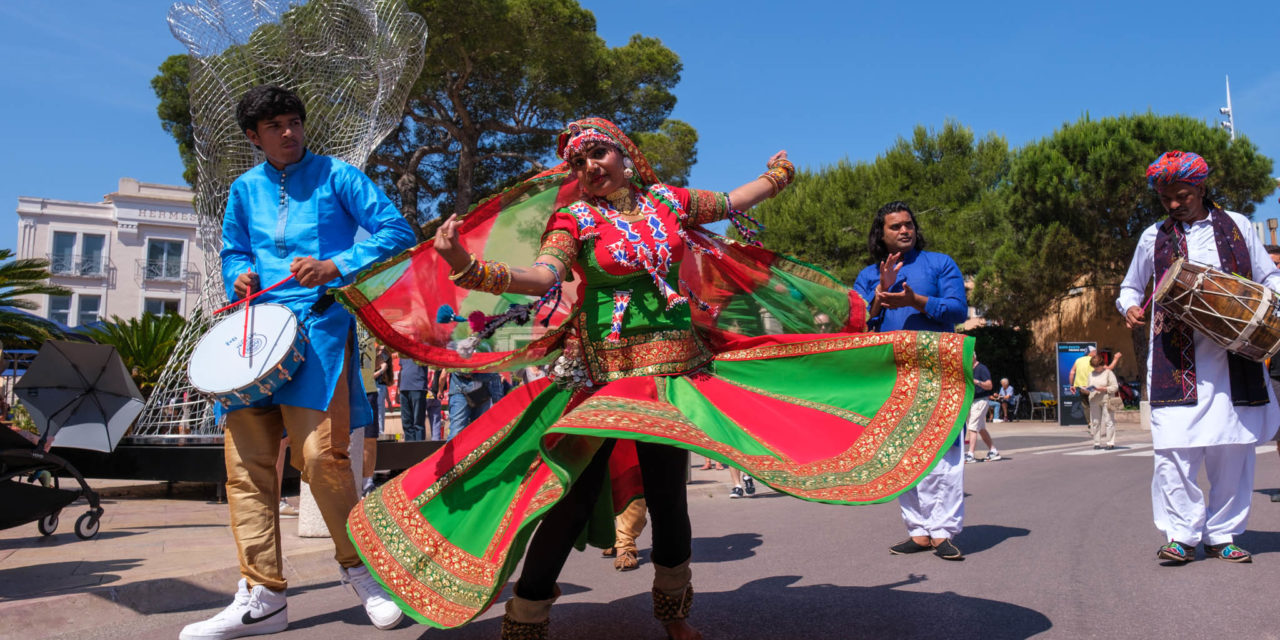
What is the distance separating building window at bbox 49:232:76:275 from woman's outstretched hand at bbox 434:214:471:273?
186 feet

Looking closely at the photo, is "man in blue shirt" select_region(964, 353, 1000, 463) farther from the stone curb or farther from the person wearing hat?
the stone curb

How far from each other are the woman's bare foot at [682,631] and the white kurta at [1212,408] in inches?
114

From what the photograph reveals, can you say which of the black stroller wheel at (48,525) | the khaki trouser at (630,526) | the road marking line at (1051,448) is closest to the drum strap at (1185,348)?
the khaki trouser at (630,526)

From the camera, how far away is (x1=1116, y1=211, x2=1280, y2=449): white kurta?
4.93 metres

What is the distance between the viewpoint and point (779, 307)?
13.4ft

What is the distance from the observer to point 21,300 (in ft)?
51.1

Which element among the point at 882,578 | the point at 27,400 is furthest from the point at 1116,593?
the point at 27,400

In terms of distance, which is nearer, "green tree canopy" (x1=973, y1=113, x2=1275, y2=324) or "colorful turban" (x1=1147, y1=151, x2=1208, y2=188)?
"colorful turban" (x1=1147, y1=151, x2=1208, y2=188)

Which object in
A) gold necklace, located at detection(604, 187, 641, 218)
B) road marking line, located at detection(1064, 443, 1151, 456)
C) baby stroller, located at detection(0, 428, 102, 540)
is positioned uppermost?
gold necklace, located at detection(604, 187, 641, 218)

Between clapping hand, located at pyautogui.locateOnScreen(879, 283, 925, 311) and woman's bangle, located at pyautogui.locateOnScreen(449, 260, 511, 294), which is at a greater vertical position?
clapping hand, located at pyautogui.locateOnScreen(879, 283, 925, 311)

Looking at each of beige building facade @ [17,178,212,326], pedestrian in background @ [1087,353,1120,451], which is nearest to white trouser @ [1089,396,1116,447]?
pedestrian in background @ [1087,353,1120,451]

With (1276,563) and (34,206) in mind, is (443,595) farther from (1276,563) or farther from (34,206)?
(34,206)

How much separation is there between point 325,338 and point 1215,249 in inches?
184

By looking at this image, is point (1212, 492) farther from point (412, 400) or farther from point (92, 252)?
point (92, 252)
